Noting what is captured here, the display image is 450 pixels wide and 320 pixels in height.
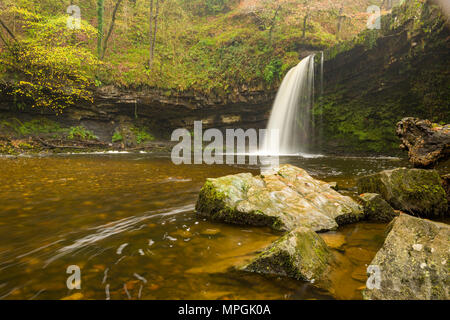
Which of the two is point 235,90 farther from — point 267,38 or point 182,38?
point 182,38

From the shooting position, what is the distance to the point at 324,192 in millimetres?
3990

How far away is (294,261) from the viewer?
1.90 metres

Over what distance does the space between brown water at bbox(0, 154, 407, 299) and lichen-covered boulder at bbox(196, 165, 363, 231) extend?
206 millimetres

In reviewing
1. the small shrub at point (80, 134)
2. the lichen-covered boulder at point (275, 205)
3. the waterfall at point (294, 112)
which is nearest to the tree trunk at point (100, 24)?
the small shrub at point (80, 134)

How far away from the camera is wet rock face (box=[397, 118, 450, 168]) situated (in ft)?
18.1

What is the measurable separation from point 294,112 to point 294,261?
1688 cm

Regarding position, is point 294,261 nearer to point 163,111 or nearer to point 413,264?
point 413,264

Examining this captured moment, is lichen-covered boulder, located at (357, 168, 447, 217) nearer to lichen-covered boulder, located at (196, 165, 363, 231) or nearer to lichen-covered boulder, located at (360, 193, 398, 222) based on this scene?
lichen-covered boulder, located at (360, 193, 398, 222)

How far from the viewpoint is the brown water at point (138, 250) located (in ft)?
5.62

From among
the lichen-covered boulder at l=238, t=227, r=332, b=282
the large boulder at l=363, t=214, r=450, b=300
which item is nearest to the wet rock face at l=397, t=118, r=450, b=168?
the large boulder at l=363, t=214, r=450, b=300

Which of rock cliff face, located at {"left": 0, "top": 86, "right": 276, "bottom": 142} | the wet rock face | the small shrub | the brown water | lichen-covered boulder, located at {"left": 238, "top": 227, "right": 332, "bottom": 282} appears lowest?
the brown water

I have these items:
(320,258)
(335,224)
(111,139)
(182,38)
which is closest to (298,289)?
(320,258)

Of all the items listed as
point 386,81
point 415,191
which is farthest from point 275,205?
point 386,81

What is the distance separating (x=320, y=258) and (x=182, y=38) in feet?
93.6
